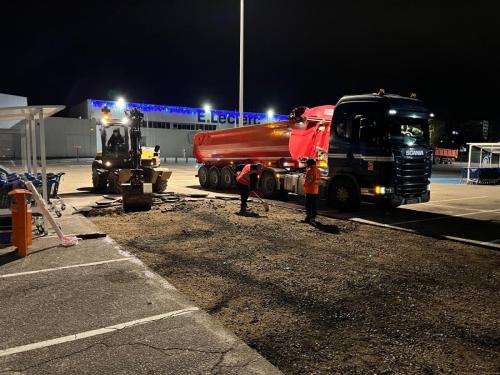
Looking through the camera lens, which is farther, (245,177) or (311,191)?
(245,177)

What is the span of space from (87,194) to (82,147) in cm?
3972

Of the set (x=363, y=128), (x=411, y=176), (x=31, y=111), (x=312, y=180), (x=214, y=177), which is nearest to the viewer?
(x=31, y=111)

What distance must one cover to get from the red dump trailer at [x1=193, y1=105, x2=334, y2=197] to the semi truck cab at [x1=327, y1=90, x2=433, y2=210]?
139cm

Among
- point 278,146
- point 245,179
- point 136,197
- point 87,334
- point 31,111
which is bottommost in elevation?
point 87,334

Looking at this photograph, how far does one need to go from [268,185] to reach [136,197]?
496 cm

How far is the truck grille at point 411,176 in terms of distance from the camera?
428 inches

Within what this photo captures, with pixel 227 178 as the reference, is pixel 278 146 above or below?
above

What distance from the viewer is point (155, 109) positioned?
194 feet

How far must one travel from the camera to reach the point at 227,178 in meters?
18.2

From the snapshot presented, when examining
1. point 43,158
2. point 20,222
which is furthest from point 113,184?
point 20,222

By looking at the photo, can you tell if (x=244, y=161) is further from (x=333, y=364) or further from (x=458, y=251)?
(x=333, y=364)

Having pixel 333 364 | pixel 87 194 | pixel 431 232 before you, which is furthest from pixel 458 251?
pixel 87 194

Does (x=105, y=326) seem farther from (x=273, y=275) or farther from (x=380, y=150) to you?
(x=380, y=150)

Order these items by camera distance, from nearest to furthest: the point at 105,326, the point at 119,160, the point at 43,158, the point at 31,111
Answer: the point at 105,326, the point at 43,158, the point at 31,111, the point at 119,160
